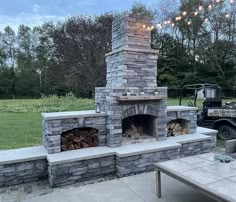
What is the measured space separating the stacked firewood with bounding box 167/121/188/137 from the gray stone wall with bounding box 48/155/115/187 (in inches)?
67.0

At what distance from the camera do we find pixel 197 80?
19.0 metres

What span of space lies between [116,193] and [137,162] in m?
0.84

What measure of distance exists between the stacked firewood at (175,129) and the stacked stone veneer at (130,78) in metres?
0.42

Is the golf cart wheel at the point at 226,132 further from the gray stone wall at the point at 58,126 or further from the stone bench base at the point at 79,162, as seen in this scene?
the gray stone wall at the point at 58,126

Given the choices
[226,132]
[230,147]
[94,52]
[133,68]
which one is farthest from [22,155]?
[94,52]

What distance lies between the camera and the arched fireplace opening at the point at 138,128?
4.64m

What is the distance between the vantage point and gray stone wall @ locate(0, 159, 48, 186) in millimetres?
3510

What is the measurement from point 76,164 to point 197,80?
17.3m

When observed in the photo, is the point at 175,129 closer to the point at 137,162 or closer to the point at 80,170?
the point at 137,162

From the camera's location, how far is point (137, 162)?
3930 millimetres

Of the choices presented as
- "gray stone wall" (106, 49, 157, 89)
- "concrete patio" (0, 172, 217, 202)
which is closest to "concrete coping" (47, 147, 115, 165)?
"concrete patio" (0, 172, 217, 202)

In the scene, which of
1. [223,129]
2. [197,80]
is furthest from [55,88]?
[223,129]

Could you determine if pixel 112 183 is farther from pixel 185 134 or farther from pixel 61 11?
pixel 61 11

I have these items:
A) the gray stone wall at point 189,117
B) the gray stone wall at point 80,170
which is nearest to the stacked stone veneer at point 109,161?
the gray stone wall at point 80,170
